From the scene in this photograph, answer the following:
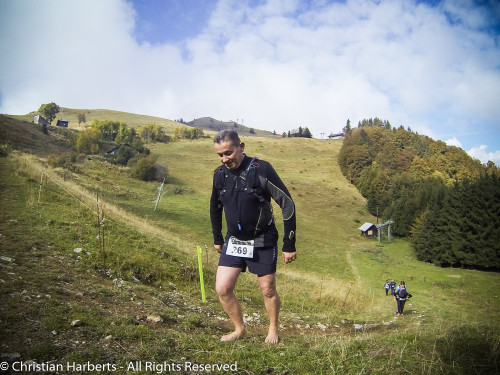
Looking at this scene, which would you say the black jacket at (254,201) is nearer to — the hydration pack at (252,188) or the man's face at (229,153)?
the hydration pack at (252,188)

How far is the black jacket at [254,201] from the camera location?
388cm

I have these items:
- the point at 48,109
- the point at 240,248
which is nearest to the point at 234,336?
the point at 240,248

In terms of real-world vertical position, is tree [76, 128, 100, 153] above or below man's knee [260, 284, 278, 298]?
above

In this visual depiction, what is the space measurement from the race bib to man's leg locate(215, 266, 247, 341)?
0.21 m

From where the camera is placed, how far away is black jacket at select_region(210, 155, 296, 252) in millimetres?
3879

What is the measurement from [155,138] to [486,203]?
94.0 m

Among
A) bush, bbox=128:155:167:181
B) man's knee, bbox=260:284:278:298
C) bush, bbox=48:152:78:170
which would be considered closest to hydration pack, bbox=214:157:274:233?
man's knee, bbox=260:284:278:298

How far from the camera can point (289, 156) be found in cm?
9794

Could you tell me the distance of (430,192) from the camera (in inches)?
2158

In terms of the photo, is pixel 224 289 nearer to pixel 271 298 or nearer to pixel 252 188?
pixel 271 298

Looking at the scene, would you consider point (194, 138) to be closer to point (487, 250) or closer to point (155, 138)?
point (155, 138)

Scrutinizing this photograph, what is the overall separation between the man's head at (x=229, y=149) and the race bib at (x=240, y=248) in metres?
1.00

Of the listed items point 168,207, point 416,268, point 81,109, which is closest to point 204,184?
point 168,207

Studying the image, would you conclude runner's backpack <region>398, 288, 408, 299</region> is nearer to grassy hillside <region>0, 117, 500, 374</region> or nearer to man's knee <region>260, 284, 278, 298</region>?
grassy hillside <region>0, 117, 500, 374</region>
